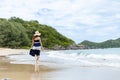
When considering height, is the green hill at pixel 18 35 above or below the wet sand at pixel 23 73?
above

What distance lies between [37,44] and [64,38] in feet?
381

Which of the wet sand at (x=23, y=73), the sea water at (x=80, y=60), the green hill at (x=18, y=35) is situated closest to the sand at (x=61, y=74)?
the wet sand at (x=23, y=73)

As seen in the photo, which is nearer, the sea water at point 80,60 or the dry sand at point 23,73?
the dry sand at point 23,73

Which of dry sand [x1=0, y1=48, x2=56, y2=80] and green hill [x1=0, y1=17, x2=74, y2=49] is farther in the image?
green hill [x1=0, y1=17, x2=74, y2=49]

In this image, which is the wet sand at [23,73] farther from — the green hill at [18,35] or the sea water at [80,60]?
the green hill at [18,35]

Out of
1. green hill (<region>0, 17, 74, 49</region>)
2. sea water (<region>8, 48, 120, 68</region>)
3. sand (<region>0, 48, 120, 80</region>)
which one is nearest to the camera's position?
sand (<region>0, 48, 120, 80</region>)

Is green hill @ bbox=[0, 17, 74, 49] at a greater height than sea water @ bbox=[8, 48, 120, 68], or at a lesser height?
greater

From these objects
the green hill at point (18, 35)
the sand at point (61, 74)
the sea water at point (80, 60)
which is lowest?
the sand at point (61, 74)

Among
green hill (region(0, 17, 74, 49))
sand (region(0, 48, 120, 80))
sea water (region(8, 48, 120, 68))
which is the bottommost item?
sand (region(0, 48, 120, 80))

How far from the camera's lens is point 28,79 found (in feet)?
30.9

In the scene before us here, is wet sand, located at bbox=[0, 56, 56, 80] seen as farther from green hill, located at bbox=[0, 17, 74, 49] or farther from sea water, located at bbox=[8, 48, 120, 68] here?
green hill, located at bbox=[0, 17, 74, 49]

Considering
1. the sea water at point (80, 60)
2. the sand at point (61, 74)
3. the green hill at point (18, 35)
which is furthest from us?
the green hill at point (18, 35)

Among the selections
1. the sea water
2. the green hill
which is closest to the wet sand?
the sea water

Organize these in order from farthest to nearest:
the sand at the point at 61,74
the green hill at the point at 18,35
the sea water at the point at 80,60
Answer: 1. the green hill at the point at 18,35
2. the sea water at the point at 80,60
3. the sand at the point at 61,74
